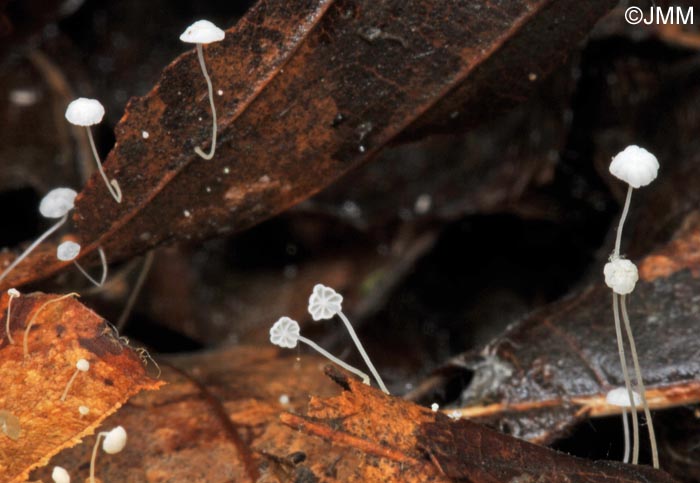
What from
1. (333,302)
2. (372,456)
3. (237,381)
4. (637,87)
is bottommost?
(372,456)

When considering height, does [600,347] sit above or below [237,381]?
above

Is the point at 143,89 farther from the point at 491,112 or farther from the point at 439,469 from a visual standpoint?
the point at 439,469

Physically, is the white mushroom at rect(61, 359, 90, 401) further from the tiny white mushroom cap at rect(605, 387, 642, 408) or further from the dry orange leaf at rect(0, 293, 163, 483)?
the tiny white mushroom cap at rect(605, 387, 642, 408)

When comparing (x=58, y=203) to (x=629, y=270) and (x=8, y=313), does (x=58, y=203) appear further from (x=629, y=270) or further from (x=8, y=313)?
(x=629, y=270)

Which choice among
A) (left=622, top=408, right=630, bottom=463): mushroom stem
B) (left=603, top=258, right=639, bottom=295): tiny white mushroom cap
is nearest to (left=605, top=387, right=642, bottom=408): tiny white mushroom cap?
(left=622, top=408, right=630, bottom=463): mushroom stem

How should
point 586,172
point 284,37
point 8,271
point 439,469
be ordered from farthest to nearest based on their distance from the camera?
point 586,172
point 8,271
point 284,37
point 439,469

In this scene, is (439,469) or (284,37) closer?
(439,469)

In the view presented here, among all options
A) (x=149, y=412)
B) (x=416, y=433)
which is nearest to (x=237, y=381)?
(x=149, y=412)

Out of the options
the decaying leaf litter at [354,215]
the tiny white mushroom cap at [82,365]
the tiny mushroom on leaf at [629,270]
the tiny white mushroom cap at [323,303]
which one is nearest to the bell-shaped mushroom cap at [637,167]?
the tiny mushroom on leaf at [629,270]
